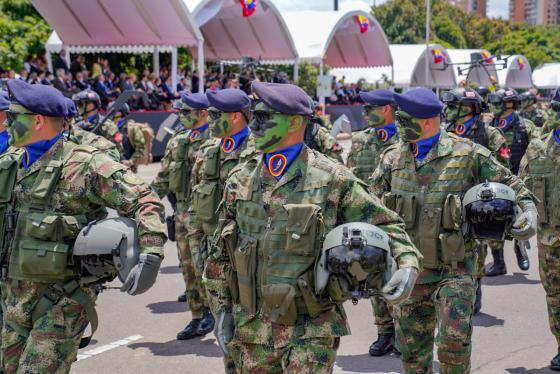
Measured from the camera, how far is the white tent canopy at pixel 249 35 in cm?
3466

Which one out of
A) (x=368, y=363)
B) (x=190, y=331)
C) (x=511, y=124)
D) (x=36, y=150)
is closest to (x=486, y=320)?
(x=368, y=363)

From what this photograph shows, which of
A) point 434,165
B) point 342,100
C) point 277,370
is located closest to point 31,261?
point 277,370

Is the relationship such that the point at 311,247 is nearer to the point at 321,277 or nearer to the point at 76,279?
the point at 321,277

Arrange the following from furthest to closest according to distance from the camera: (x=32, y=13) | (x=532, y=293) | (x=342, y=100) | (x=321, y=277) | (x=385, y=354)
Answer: (x=342, y=100)
(x=32, y=13)
(x=532, y=293)
(x=385, y=354)
(x=321, y=277)

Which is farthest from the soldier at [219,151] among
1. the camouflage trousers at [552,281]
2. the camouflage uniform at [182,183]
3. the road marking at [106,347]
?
the camouflage trousers at [552,281]

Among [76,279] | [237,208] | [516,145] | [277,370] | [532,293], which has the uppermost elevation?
[237,208]

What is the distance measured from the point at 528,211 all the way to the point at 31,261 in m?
3.09

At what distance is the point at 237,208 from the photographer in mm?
4523

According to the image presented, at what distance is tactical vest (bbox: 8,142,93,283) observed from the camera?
4.64 m

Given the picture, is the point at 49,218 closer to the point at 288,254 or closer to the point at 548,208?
the point at 288,254

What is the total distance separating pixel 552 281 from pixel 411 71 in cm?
4131

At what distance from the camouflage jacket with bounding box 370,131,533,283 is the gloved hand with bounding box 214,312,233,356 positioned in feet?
6.00

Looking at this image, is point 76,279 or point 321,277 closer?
point 321,277

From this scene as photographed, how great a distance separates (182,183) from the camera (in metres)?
8.50
